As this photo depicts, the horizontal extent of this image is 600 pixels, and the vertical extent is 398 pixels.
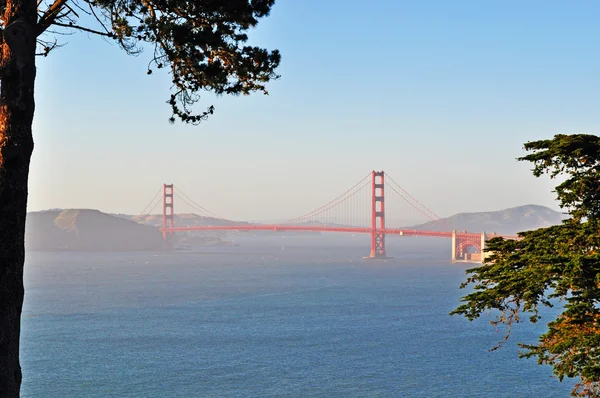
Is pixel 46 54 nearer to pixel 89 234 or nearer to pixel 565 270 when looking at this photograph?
pixel 565 270

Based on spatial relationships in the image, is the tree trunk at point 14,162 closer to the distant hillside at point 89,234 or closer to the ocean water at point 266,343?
the ocean water at point 266,343

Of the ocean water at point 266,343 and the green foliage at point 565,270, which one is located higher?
the green foliage at point 565,270

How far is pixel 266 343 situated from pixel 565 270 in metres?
36.3

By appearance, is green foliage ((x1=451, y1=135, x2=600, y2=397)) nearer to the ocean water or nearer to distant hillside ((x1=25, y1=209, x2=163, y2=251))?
the ocean water

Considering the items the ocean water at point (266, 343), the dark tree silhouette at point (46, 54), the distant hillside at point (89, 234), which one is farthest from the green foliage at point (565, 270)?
the distant hillside at point (89, 234)

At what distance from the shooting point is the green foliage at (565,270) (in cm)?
811

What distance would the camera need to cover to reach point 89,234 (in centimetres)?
17162

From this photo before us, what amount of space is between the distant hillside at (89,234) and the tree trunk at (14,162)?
512ft

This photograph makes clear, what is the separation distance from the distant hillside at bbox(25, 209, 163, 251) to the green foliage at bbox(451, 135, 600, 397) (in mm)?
155453

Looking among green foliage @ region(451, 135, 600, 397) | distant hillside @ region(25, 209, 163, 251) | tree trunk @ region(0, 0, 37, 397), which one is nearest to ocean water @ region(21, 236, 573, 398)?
green foliage @ region(451, 135, 600, 397)

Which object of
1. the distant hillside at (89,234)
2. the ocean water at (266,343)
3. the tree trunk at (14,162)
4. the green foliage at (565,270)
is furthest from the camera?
the distant hillside at (89,234)

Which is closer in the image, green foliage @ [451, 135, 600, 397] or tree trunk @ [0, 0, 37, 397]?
tree trunk @ [0, 0, 37, 397]

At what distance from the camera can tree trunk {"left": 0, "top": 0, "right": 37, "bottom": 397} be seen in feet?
22.8

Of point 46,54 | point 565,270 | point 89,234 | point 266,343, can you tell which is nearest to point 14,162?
point 46,54
